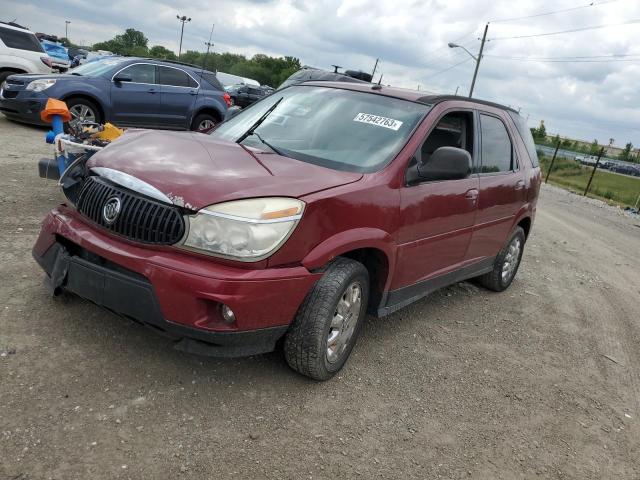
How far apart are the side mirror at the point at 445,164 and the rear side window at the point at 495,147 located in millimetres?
1026

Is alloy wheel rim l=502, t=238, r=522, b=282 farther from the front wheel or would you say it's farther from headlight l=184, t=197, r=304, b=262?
the front wheel

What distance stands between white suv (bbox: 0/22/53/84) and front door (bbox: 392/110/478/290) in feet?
39.9

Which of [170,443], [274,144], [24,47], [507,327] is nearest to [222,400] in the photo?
[170,443]

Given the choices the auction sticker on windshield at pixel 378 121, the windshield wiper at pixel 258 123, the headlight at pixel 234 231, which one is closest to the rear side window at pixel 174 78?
the windshield wiper at pixel 258 123

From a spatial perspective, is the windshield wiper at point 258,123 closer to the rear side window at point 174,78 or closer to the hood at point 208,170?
the hood at point 208,170

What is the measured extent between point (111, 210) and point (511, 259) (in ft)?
14.0

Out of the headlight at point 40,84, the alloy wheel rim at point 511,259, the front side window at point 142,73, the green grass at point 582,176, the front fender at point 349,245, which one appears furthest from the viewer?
the green grass at point 582,176

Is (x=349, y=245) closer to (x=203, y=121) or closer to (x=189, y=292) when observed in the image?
(x=189, y=292)

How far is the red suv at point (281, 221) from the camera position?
9.27 feet

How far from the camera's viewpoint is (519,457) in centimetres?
309

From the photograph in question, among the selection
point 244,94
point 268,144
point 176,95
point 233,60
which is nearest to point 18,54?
point 176,95

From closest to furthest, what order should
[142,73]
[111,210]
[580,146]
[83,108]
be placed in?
[111,210]
[83,108]
[142,73]
[580,146]

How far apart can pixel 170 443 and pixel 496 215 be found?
3.47 metres

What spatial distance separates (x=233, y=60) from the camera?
9338cm
